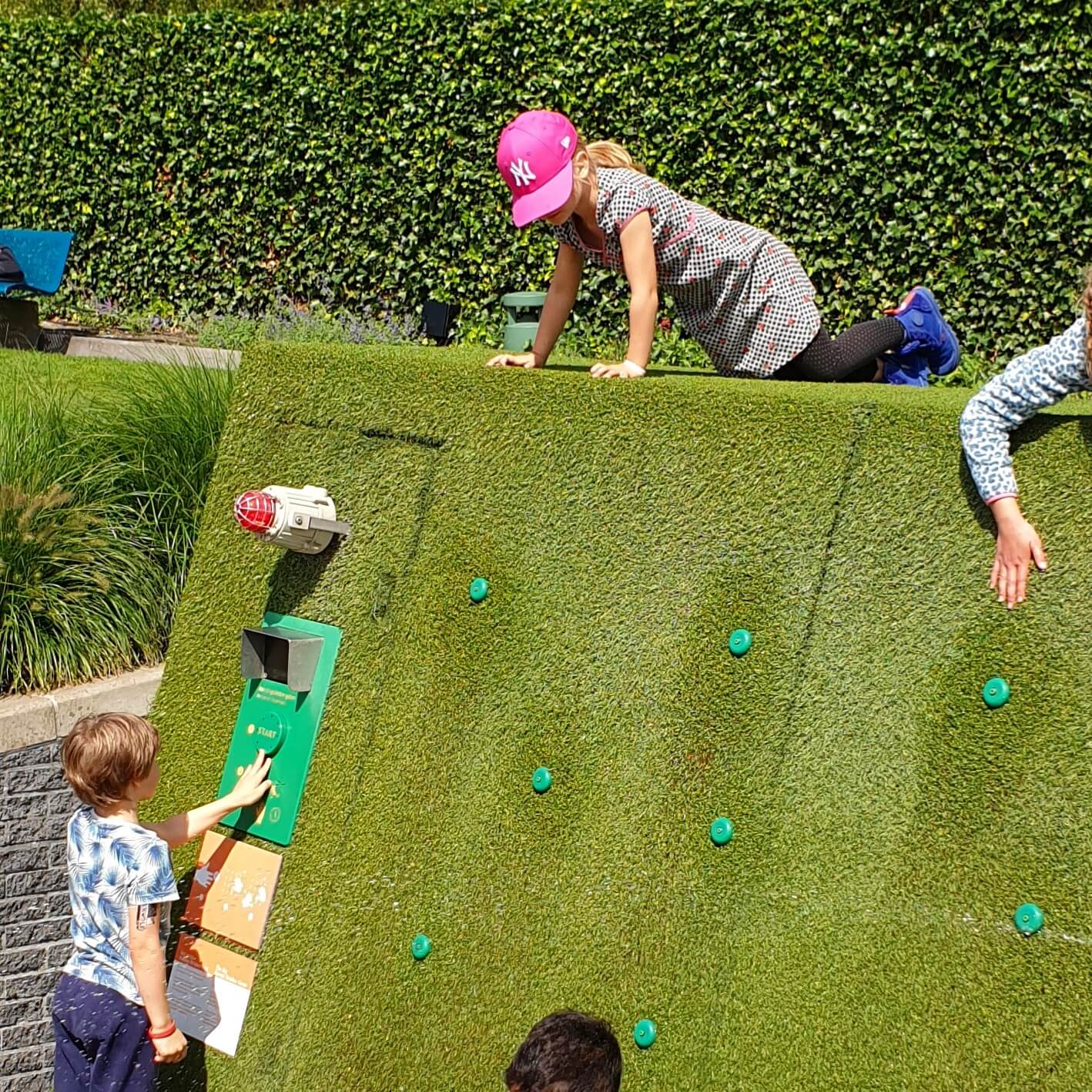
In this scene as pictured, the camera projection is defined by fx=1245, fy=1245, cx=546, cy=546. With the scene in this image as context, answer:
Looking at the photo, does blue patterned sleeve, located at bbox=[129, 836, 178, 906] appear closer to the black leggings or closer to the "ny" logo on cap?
the "ny" logo on cap

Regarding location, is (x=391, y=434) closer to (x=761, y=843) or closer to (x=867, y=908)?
(x=761, y=843)

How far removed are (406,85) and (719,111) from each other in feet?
9.16

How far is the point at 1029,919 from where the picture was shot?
2535 millimetres

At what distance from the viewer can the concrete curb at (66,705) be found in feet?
14.5

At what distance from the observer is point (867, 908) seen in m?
2.73

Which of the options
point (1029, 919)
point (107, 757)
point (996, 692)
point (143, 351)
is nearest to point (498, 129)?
point (143, 351)

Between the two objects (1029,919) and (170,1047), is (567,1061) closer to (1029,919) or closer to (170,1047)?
(1029,919)

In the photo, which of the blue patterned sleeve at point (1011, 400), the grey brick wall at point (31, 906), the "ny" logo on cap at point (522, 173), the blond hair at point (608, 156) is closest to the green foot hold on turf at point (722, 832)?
the blue patterned sleeve at point (1011, 400)

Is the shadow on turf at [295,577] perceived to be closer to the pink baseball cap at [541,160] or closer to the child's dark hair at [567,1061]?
the pink baseball cap at [541,160]

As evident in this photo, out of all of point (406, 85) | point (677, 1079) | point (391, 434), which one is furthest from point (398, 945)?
point (406, 85)

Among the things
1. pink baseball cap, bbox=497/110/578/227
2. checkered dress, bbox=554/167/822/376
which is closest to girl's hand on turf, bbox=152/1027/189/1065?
pink baseball cap, bbox=497/110/578/227

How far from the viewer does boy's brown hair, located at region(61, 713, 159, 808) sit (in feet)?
11.2

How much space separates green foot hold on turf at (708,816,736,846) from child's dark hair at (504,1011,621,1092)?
2.47ft

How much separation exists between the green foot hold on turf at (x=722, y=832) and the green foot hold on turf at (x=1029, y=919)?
0.66 metres
